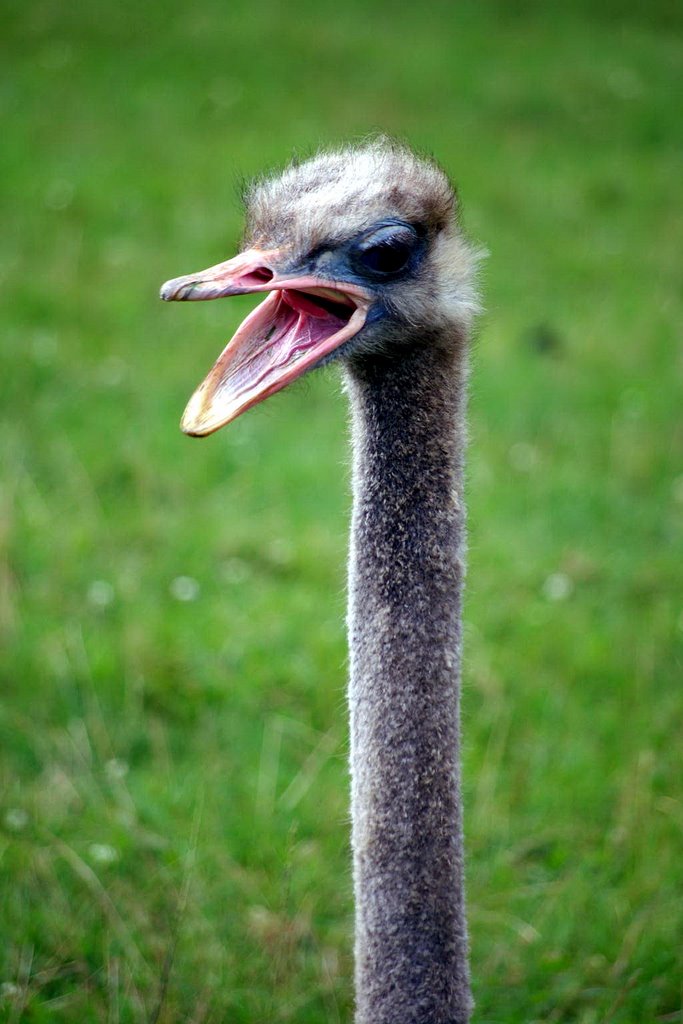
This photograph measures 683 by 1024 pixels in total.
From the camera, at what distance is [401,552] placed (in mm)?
1771

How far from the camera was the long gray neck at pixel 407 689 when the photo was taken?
1.75 m

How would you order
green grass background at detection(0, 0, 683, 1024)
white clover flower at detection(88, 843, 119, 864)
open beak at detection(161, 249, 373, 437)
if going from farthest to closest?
1. white clover flower at detection(88, 843, 119, 864)
2. green grass background at detection(0, 0, 683, 1024)
3. open beak at detection(161, 249, 373, 437)

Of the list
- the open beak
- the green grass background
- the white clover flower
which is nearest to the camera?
the open beak

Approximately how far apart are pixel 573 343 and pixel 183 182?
9.20ft

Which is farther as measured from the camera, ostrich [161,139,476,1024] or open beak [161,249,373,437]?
ostrich [161,139,476,1024]

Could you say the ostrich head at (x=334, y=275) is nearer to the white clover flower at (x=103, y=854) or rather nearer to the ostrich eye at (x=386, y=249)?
the ostrich eye at (x=386, y=249)

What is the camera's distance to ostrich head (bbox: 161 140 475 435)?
1608mm

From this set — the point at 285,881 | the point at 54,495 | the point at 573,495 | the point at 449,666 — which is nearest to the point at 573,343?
the point at 573,495

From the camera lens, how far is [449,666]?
1.78 meters

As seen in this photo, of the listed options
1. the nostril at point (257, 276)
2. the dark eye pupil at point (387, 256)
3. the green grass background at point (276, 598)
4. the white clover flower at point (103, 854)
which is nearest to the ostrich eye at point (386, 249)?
the dark eye pupil at point (387, 256)

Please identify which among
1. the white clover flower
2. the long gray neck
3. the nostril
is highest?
the nostril

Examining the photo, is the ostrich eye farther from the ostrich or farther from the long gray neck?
the long gray neck

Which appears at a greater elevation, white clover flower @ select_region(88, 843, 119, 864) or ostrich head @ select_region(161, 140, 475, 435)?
ostrich head @ select_region(161, 140, 475, 435)

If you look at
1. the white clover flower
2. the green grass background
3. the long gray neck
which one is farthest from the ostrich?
the white clover flower
